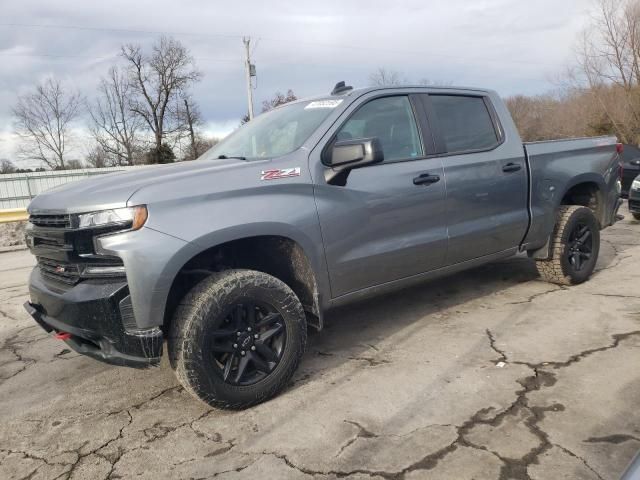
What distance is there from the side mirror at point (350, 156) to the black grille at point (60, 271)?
5.23ft

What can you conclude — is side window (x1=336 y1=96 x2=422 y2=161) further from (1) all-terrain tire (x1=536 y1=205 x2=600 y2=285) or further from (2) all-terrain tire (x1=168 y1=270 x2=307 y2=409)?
(1) all-terrain tire (x1=536 y1=205 x2=600 y2=285)

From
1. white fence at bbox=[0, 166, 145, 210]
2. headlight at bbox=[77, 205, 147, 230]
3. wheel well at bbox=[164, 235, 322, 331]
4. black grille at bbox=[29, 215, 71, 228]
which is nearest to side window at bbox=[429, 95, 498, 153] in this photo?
wheel well at bbox=[164, 235, 322, 331]

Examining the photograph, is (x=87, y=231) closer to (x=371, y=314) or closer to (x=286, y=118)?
(x=286, y=118)

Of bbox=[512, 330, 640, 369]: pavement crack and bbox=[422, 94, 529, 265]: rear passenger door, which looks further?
bbox=[422, 94, 529, 265]: rear passenger door

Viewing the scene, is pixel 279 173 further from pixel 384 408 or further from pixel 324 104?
pixel 384 408

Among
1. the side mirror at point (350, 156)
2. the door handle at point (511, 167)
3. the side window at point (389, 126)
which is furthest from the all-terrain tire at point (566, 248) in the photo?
the side mirror at point (350, 156)

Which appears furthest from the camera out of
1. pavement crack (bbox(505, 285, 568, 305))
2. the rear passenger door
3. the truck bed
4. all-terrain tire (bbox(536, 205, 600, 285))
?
all-terrain tire (bbox(536, 205, 600, 285))

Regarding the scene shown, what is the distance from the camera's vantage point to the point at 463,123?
4.33 meters

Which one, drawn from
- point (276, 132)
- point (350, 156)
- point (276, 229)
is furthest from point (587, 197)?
point (276, 229)

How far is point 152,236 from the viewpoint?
8.79 feet

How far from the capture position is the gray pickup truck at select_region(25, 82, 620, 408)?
2719 mm

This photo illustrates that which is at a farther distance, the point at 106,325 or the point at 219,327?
the point at 219,327

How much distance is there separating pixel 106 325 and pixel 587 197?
4873mm

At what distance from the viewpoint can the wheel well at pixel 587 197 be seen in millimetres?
5293
